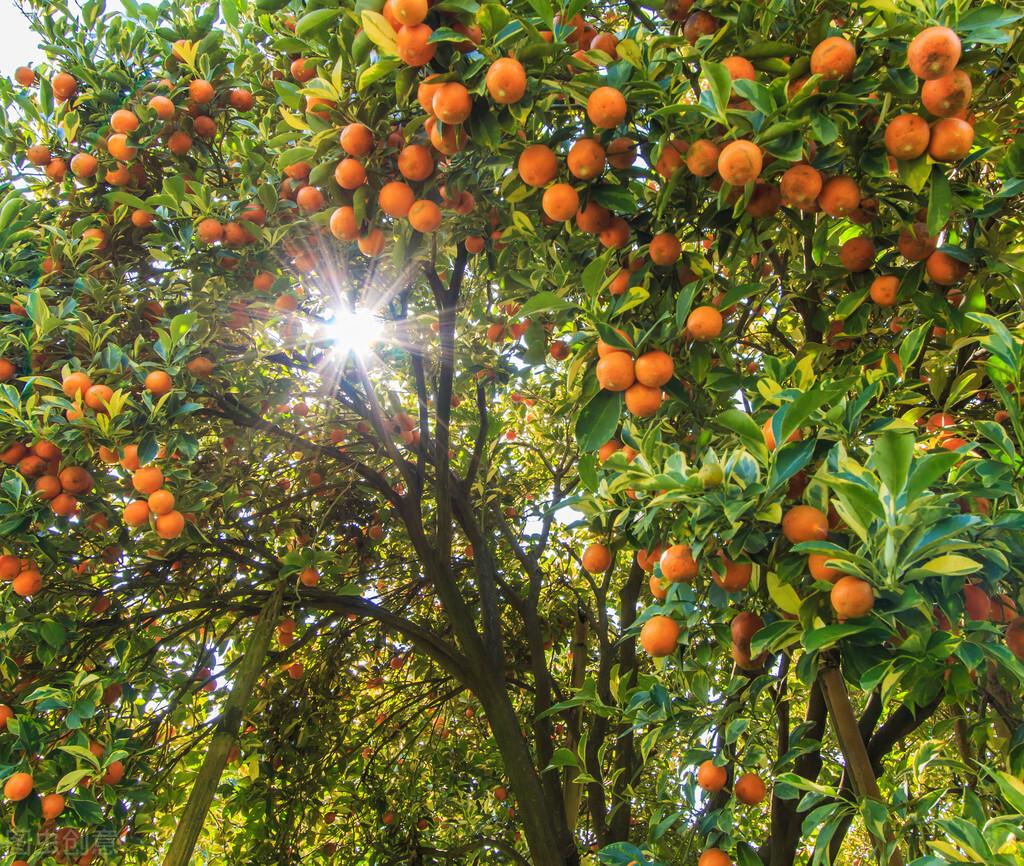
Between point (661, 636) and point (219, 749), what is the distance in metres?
1.56

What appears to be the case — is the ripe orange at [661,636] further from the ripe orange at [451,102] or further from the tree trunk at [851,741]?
the ripe orange at [451,102]

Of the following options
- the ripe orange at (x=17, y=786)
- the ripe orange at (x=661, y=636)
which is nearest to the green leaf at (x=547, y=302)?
the ripe orange at (x=661, y=636)

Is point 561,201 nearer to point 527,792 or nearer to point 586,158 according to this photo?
point 586,158

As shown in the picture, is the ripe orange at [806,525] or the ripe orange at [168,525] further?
the ripe orange at [168,525]

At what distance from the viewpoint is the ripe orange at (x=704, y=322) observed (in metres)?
1.63

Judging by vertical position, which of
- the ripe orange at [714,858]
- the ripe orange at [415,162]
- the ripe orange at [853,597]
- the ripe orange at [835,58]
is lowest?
the ripe orange at [714,858]

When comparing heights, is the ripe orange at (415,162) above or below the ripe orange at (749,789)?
above

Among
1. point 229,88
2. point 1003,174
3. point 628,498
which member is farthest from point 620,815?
point 229,88

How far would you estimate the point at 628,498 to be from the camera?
164 cm

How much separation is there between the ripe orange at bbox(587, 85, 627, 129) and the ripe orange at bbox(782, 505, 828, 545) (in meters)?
0.90

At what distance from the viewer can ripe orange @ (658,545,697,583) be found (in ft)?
4.78

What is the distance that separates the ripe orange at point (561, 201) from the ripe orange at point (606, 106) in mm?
161

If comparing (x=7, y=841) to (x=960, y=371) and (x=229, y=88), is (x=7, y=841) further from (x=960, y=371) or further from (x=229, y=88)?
(x=960, y=371)

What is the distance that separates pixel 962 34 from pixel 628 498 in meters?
1.14
